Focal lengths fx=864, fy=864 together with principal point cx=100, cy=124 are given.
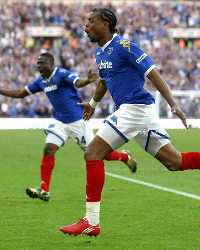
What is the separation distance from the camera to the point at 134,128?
872 centimetres

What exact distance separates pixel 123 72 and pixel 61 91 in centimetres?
434

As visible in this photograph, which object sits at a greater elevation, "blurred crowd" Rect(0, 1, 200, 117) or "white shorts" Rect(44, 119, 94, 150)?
"white shorts" Rect(44, 119, 94, 150)

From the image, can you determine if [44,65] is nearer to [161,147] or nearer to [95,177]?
[161,147]

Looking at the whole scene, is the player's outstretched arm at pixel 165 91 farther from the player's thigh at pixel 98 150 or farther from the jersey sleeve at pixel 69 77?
the jersey sleeve at pixel 69 77

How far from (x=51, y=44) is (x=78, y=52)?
3.37 metres

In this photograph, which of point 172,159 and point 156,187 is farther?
point 156,187

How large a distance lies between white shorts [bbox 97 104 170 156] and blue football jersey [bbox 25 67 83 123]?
13.1ft

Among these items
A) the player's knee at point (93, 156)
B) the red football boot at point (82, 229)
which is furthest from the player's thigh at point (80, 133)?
the red football boot at point (82, 229)

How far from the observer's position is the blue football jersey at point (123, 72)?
28.3 feet

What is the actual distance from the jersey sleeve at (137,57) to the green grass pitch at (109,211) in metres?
1.68

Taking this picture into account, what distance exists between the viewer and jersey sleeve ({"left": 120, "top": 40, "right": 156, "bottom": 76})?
8461 mm

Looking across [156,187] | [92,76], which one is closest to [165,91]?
[92,76]

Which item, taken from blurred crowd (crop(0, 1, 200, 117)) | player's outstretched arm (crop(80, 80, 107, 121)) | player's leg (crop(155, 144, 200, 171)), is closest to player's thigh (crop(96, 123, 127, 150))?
player's leg (crop(155, 144, 200, 171))

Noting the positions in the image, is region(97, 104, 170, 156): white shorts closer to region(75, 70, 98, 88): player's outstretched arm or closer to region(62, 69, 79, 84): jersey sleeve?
region(75, 70, 98, 88): player's outstretched arm
